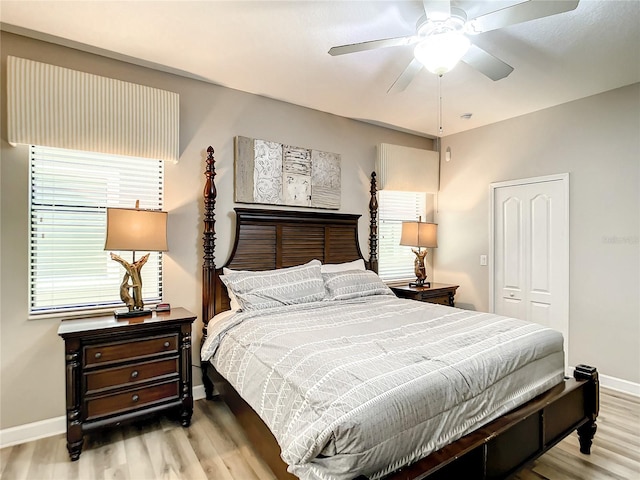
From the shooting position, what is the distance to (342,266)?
3.62m

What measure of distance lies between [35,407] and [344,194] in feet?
10.4

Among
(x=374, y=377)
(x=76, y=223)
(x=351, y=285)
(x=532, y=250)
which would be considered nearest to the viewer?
(x=374, y=377)

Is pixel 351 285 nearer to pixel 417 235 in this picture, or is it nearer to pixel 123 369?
pixel 417 235

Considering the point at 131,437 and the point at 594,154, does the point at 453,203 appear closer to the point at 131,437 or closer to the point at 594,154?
the point at 594,154

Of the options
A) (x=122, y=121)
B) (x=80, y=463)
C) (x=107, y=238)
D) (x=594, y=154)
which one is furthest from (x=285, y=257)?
(x=594, y=154)

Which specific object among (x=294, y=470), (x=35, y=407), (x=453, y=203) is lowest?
(x=35, y=407)

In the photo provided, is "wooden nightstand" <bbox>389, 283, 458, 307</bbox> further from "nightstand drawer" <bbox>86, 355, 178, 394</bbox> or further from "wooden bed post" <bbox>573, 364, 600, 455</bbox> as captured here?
"nightstand drawer" <bbox>86, 355, 178, 394</bbox>

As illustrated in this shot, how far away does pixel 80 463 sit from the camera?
210 centimetres

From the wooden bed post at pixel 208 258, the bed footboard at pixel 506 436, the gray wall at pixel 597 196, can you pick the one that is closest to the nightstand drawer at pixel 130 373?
the bed footboard at pixel 506 436

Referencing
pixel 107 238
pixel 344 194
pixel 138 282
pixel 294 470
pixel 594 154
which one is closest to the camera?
pixel 294 470

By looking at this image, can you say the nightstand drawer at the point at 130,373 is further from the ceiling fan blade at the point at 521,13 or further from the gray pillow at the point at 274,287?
the ceiling fan blade at the point at 521,13

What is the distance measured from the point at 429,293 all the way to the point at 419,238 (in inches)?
25.3

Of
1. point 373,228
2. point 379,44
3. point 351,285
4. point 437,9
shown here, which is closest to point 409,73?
point 379,44

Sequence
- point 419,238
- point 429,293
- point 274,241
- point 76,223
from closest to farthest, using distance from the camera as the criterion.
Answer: point 76,223 → point 274,241 → point 429,293 → point 419,238
